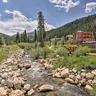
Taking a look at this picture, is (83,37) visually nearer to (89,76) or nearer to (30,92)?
(89,76)

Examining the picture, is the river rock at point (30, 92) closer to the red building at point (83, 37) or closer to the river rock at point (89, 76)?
the river rock at point (89, 76)

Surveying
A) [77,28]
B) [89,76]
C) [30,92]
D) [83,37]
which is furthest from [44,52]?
[77,28]

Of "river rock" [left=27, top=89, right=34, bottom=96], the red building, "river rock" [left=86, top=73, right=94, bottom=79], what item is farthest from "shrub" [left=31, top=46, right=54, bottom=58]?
the red building

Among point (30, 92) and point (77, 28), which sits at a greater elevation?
point (77, 28)

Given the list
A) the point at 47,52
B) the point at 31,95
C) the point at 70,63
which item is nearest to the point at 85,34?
the point at 47,52

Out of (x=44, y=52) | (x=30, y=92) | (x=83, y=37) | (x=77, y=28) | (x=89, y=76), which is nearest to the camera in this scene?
(x=30, y=92)

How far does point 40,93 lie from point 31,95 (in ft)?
2.46

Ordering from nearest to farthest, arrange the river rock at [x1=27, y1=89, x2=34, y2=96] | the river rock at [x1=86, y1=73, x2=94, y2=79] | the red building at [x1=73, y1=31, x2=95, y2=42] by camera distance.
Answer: the river rock at [x1=27, y1=89, x2=34, y2=96] < the river rock at [x1=86, y1=73, x2=94, y2=79] < the red building at [x1=73, y1=31, x2=95, y2=42]

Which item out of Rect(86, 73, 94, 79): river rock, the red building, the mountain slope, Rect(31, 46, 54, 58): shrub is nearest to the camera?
Rect(86, 73, 94, 79): river rock

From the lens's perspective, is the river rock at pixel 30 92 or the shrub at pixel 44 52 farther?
the shrub at pixel 44 52

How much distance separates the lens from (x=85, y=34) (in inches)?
2591

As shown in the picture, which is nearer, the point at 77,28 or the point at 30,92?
the point at 30,92

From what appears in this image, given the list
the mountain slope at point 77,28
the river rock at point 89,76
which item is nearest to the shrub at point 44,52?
the river rock at point 89,76

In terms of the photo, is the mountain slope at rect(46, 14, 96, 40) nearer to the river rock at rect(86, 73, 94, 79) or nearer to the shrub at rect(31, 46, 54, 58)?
the shrub at rect(31, 46, 54, 58)
